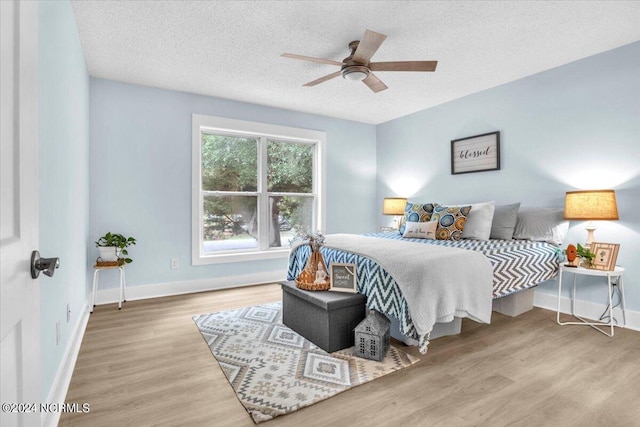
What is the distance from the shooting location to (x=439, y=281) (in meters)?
2.17

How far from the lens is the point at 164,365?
2191 mm

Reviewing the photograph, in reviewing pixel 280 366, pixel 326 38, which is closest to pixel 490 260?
pixel 280 366

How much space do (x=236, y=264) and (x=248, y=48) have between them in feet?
8.49

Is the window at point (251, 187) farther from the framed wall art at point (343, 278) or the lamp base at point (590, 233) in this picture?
the lamp base at point (590, 233)

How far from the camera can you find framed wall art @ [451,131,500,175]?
390 centimetres

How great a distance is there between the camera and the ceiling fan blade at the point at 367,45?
2.19 metres

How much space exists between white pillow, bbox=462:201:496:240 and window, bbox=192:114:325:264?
2189 millimetres

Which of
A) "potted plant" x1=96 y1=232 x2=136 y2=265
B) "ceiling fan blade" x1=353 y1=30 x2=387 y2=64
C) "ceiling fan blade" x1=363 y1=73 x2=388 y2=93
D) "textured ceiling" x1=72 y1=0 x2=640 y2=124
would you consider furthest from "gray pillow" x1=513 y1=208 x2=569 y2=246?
"potted plant" x1=96 y1=232 x2=136 y2=265

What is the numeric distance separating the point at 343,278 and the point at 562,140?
2.70 metres

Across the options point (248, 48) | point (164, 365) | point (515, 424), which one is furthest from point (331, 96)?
point (515, 424)

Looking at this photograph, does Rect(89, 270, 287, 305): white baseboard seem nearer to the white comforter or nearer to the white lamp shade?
the white lamp shade

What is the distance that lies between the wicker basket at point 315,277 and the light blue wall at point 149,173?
1.97 m

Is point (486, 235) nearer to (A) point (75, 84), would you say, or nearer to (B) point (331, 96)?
(B) point (331, 96)

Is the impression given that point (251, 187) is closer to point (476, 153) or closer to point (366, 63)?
point (366, 63)
